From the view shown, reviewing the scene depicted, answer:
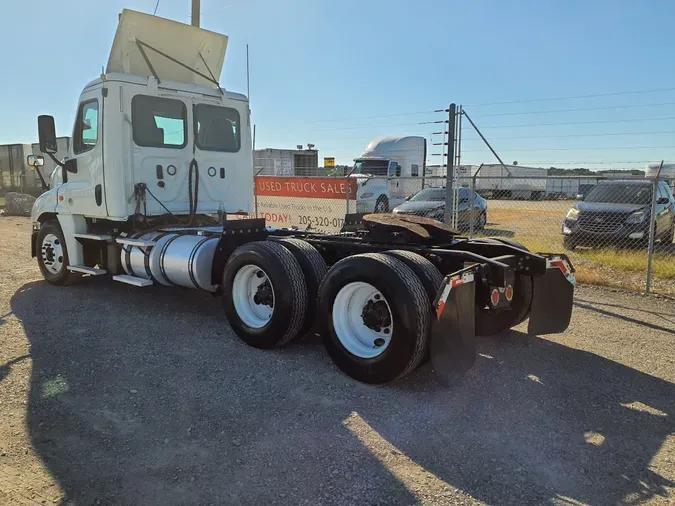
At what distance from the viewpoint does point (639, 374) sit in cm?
459

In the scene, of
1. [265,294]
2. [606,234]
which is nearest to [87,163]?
[265,294]

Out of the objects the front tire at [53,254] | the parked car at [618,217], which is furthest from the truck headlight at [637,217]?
the front tire at [53,254]

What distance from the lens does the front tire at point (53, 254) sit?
7.62m

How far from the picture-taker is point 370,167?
22.2 m

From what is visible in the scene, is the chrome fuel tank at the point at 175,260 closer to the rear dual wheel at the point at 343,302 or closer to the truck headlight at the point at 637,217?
the rear dual wheel at the point at 343,302

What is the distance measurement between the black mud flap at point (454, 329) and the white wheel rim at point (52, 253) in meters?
6.18

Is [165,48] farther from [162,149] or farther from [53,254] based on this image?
[53,254]

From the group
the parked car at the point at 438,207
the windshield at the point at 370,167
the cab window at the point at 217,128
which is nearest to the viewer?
the cab window at the point at 217,128

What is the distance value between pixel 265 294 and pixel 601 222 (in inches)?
333

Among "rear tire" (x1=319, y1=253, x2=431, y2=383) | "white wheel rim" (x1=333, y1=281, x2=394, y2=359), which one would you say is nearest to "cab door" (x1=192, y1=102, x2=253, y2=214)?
"rear tire" (x1=319, y1=253, x2=431, y2=383)

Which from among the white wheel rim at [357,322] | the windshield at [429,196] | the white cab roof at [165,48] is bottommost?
the white wheel rim at [357,322]

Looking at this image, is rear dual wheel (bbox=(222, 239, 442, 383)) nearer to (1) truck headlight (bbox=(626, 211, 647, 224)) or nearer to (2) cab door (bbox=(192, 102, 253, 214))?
(2) cab door (bbox=(192, 102, 253, 214))

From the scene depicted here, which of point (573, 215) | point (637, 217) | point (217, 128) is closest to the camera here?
point (217, 128)

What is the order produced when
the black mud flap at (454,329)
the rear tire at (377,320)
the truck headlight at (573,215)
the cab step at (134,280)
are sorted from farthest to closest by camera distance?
the truck headlight at (573,215)
the cab step at (134,280)
the rear tire at (377,320)
the black mud flap at (454,329)
